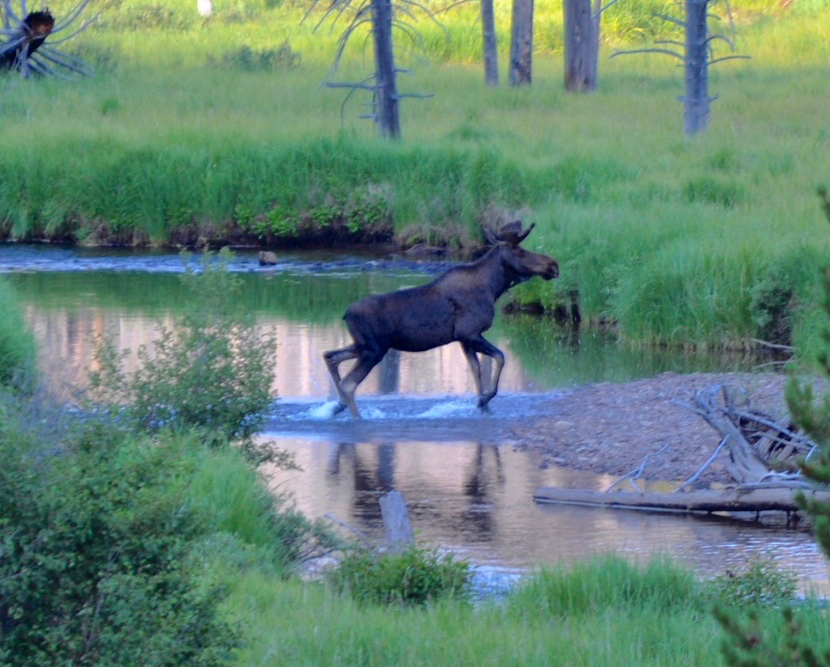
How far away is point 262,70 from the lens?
111 feet

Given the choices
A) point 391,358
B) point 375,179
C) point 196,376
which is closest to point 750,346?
point 391,358

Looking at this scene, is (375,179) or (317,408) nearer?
(317,408)

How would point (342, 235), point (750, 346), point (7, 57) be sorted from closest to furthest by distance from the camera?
point (750, 346), point (342, 235), point (7, 57)

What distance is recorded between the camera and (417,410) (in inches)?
460

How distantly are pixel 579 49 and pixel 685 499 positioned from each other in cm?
2363

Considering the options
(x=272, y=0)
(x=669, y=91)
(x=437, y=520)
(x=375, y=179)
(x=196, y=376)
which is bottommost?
(x=437, y=520)

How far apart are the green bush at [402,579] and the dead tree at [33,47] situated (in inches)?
895

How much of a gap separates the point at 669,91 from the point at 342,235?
1263cm

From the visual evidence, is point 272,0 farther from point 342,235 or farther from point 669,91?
point 342,235

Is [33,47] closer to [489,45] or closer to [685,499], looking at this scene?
[489,45]

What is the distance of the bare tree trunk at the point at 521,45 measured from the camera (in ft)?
105

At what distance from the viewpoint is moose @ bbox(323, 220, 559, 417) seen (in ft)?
37.4

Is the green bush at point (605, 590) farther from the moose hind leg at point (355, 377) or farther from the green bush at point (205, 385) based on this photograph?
the moose hind leg at point (355, 377)

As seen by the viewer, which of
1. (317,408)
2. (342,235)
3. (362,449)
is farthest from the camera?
(342,235)
